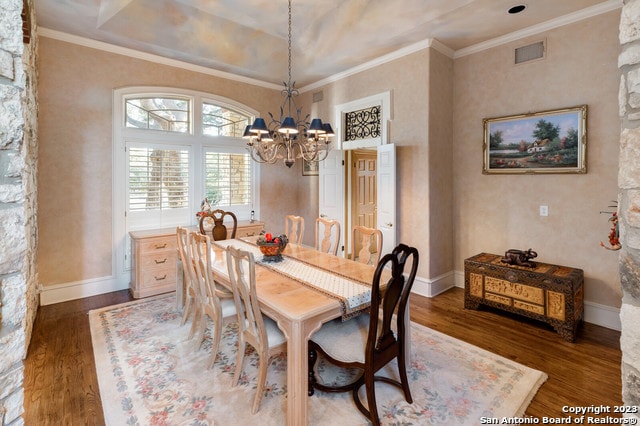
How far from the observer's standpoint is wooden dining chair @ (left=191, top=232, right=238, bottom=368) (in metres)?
2.45

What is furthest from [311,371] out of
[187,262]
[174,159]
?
[174,159]

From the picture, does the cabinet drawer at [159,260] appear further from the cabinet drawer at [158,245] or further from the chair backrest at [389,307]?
the chair backrest at [389,307]

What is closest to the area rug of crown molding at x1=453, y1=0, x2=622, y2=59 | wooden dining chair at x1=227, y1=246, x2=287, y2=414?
wooden dining chair at x1=227, y1=246, x2=287, y2=414

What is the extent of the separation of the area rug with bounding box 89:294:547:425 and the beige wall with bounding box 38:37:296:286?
1.42 m

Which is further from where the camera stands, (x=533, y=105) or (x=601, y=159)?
(x=533, y=105)

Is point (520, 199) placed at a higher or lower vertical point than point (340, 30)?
lower

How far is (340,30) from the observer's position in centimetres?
395

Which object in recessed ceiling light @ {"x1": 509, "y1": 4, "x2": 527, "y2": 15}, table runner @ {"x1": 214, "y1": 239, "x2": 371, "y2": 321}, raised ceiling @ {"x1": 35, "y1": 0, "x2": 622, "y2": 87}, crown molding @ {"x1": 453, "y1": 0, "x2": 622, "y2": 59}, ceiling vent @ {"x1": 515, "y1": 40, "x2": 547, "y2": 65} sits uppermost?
raised ceiling @ {"x1": 35, "y1": 0, "x2": 622, "y2": 87}

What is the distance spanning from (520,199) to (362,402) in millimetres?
3079

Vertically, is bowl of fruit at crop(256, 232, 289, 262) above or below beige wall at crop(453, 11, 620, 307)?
below

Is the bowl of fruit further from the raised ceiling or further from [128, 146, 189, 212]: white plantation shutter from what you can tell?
the raised ceiling

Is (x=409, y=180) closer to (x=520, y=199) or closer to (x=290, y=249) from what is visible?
(x=520, y=199)

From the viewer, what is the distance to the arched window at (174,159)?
14.0ft

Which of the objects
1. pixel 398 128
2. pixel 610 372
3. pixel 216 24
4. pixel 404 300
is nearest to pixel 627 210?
pixel 404 300
